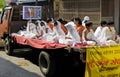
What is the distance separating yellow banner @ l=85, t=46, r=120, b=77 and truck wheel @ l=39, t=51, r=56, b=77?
1468 millimetres

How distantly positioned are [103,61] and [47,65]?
187cm

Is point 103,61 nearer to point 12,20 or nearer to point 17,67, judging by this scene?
point 17,67

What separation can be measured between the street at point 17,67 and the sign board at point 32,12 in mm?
1592

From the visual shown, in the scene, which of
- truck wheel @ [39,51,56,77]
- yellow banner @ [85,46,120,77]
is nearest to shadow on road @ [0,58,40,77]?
truck wheel @ [39,51,56,77]

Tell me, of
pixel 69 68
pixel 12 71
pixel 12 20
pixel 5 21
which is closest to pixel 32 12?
pixel 12 20

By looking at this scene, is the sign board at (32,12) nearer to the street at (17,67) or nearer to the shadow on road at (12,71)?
the street at (17,67)

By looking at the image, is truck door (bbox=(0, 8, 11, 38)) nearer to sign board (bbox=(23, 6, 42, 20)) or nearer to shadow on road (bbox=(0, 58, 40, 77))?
sign board (bbox=(23, 6, 42, 20))

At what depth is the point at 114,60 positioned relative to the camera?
751 cm

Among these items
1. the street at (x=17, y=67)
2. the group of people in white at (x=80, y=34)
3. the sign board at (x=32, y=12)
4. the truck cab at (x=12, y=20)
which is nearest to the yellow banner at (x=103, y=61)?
the group of people in white at (x=80, y=34)

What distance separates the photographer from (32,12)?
13430 mm

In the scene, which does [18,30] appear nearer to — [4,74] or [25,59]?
[25,59]

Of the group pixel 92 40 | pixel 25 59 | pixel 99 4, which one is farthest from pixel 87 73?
pixel 99 4

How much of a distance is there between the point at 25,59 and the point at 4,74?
299 cm

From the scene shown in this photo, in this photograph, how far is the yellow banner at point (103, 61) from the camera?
7225 mm
